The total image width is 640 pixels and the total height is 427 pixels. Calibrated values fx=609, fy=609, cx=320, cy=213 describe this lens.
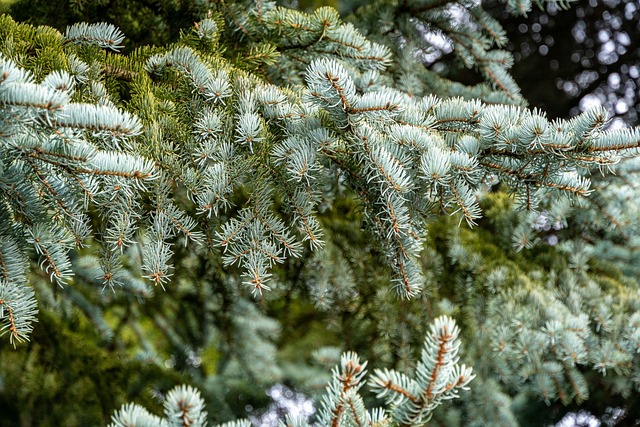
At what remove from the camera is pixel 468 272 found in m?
2.14

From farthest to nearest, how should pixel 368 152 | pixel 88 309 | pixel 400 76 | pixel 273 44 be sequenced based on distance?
pixel 88 309, pixel 400 76, pixel 273 44, pixel 368 152

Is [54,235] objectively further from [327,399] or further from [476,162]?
[476,162]

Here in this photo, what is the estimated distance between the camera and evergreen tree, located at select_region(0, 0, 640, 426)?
1.00 m

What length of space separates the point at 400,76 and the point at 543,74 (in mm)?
1918

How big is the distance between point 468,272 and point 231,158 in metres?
1.20

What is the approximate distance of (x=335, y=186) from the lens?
1.62 metres

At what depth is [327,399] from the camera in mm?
901

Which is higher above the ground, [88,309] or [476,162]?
[88,309]

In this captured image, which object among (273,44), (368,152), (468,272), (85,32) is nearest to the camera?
(368,152)

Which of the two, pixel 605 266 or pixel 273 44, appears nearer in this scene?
pixel 273 44

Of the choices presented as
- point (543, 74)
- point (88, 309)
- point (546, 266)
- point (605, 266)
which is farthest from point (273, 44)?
point (543, 74)

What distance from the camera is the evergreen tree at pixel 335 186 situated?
3.27ft

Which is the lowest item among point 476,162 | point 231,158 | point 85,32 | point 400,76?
point 476,162

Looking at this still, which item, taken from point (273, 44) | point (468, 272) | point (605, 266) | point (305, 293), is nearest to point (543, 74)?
point (605, 266)
